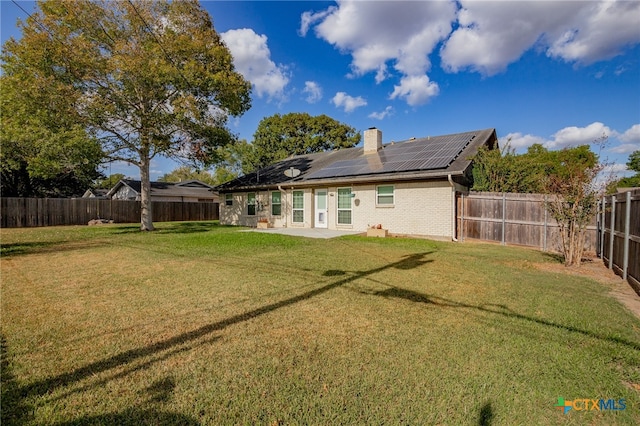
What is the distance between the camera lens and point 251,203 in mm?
19125

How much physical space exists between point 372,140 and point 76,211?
2096 centimetres

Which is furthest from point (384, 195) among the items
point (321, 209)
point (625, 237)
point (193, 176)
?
point (193, 176)

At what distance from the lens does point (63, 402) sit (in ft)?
6.96

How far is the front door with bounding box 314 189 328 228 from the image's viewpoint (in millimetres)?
15516

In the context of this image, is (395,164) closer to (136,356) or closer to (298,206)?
(298,206)

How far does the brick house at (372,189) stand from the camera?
1204cm

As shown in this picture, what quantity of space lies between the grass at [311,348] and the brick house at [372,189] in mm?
6418

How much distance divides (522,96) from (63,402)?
60.7 feet

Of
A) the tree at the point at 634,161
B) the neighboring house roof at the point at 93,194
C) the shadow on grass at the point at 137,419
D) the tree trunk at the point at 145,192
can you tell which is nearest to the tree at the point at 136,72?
the tree trunk at the point at 145,192

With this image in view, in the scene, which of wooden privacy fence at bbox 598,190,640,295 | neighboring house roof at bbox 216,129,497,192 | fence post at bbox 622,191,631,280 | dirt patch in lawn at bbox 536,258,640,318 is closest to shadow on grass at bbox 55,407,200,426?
dirt patch in lawn at bbox 536,258,640,318

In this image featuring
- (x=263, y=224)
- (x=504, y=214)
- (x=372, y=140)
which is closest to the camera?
(x=504, y=214)

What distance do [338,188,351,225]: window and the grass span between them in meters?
8.67

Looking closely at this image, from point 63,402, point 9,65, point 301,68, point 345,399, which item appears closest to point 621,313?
point 345,399

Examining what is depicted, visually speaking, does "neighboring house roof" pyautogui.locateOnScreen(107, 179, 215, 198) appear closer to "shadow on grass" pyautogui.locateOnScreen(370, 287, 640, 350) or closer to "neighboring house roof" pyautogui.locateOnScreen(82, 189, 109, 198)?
"neighboring house roof" pyautogui.locateOnScreen(82, 189, 109, 198)
